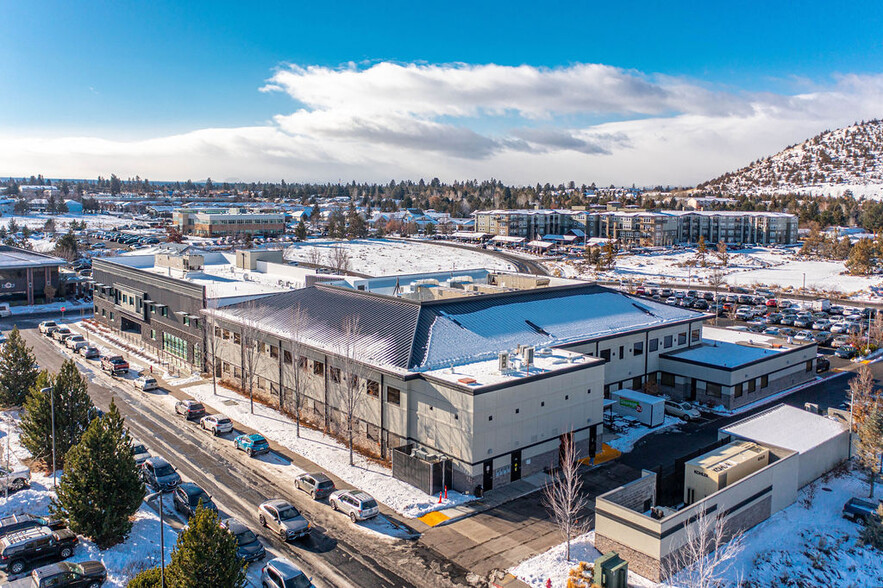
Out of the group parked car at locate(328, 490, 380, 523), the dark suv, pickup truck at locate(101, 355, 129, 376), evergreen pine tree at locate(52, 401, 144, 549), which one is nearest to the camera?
the dark suv

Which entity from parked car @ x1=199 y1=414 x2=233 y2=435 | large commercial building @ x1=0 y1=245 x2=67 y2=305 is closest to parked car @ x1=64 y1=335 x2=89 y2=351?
parked car @ x1=199 y1=414 x2=233 y2=435

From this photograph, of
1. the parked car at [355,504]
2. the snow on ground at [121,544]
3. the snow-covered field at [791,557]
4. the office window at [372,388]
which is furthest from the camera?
the office window at [372,388]

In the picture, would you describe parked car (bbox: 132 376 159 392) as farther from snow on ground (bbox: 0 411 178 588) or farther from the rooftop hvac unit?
the rooftop hvac unit

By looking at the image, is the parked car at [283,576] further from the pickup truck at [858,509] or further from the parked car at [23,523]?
the pickup truck at [858,509]

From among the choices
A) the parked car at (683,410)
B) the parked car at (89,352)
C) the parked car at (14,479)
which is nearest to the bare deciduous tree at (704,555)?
the parked car at (683,410)

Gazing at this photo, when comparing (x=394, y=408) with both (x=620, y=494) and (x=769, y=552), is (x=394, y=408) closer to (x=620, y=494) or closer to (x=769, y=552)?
(x=620, y=494)

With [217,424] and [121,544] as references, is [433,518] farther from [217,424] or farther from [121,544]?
[217,424]

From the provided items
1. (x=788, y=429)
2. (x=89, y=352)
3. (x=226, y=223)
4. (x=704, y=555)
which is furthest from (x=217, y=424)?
(x=226, y=223)
